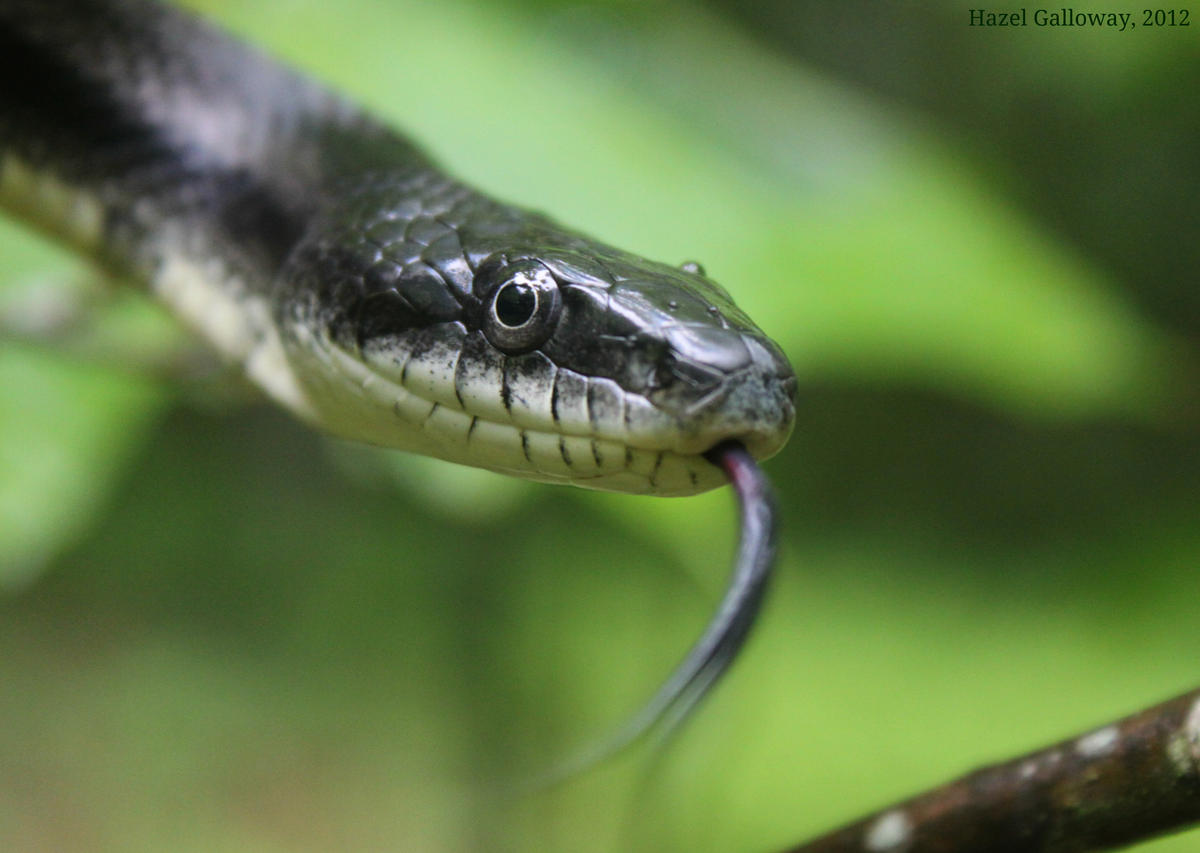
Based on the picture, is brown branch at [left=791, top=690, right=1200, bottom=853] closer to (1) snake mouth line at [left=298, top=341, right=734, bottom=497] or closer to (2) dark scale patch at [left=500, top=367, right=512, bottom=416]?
(1) snake mouth line at [left=298, top=341, right=734, bottom=497]

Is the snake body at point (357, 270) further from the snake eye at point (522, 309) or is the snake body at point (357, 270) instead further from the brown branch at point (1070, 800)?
the brown branch at point (1070, 800)

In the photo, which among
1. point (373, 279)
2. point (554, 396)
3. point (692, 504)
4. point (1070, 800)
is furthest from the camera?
point (692, 504)

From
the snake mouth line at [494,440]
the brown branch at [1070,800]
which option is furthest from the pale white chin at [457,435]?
the brown branch at [1070,800]

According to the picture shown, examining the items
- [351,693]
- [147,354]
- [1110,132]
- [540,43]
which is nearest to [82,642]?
[351,693]

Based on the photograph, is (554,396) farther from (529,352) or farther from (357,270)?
(357,270)

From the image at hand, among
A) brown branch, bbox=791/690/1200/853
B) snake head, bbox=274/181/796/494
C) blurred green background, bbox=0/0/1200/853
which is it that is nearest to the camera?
brown branch, bbox=791/690/1200/853

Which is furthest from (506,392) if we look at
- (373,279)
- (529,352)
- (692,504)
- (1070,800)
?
(692,504)

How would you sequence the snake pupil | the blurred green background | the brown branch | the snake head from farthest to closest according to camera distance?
1. the blurred green background
2. the snake pupil
3. the snake head
4. the brown branch

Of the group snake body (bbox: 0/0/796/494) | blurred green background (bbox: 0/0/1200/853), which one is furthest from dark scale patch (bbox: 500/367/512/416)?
blurred green background (bbox: 0/0/1200/853)

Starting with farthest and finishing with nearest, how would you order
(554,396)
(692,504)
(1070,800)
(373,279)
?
(692,504), (373,279), (554,396), (1070,800)
